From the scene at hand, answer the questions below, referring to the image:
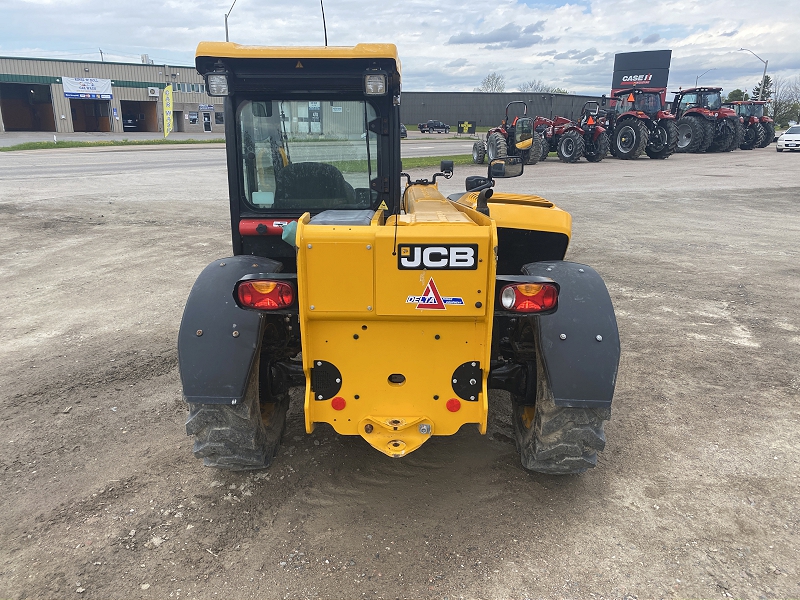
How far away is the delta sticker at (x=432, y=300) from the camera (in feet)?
8.36

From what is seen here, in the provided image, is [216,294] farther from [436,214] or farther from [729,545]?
[729,545]

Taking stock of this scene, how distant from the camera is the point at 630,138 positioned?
2436 cm

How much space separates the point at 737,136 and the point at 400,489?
31.9 metres

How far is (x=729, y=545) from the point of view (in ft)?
9.24

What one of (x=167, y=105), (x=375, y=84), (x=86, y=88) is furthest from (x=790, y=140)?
(x=86, y=88)

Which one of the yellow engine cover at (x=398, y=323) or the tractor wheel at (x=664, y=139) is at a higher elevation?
the tractor wheel at (x=664, y=139)

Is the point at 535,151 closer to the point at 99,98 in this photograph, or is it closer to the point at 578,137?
the point at 578,137

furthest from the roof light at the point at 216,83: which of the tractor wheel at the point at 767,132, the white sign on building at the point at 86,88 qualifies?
the white sign on building at the point at 86,88

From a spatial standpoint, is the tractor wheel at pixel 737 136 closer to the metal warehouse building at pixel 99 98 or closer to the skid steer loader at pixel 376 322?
the metal warehouse building at pixel 99 98

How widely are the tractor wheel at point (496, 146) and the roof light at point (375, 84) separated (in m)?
16.7

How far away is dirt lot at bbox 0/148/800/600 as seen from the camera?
2.61 metres

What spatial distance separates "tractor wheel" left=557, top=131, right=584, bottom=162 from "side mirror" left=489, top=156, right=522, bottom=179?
805 inches

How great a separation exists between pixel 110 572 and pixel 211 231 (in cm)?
844

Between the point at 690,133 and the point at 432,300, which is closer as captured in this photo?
the point at 432,300
